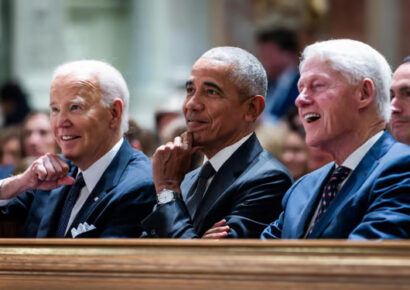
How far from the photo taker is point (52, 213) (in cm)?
406

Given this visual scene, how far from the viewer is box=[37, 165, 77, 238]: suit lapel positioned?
4016 mm

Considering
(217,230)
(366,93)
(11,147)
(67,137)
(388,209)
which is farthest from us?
(11,147)

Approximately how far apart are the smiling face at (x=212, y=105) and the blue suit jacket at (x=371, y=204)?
557 millimetres

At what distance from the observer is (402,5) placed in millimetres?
11211

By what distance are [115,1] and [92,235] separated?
7.78 metres

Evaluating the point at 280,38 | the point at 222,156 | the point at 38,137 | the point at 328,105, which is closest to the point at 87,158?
the point at 222,156

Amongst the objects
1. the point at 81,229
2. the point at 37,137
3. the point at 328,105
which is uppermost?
the point at 328,105

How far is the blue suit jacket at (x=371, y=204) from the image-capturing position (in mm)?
2992

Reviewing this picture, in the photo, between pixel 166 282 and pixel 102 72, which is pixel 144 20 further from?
pixel 166 282

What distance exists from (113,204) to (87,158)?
1.05 ft

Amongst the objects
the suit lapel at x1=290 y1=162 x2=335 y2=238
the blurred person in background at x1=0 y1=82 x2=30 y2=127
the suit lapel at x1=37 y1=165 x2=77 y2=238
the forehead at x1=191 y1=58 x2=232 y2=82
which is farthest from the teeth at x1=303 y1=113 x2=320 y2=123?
the blurred person in background at x1=0 y1=82 x2=30 y2=127

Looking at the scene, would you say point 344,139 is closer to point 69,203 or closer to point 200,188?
point 200,188

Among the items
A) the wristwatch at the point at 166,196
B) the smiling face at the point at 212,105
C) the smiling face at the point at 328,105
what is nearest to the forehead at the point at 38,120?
the smiling face at the point at 212,105

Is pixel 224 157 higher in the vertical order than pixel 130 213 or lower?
higher
